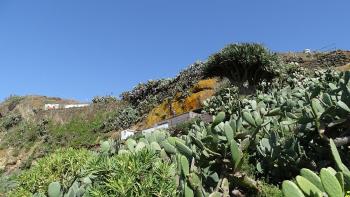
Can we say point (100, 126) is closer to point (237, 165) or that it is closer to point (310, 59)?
point (310, 59)

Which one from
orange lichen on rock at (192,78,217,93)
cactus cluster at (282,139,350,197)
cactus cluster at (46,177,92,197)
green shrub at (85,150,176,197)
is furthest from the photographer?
orange lichen on rock at (192,78,217,93)

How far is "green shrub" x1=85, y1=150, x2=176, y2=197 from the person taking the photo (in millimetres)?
3936

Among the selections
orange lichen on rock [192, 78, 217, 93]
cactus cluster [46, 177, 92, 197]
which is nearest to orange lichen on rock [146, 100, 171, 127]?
orange lichen on rock [192, 78, 217, 93]

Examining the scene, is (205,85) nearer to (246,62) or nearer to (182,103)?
(182,103)

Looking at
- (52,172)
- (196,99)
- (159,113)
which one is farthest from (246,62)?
(52,172)

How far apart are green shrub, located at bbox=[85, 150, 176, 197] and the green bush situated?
18789 mm

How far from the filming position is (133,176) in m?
4.02

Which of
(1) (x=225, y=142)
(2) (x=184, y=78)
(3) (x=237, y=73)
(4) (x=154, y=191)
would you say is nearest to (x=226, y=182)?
(1) (x=225, y=142)

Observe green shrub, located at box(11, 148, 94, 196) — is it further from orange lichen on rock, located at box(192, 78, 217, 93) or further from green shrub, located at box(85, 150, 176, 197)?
orange lichen on rock, located at box(192, 78, 217, 93)

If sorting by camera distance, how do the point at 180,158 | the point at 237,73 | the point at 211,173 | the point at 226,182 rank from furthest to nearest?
the point at 237,73 → the point at 211,173 → the point at 226,182 → the point at 180,158

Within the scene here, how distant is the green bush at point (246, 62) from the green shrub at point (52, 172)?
1758 cm

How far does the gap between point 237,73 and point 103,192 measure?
64.6 ft

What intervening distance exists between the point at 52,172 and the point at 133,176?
6.34 ft

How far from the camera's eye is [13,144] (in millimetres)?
31156
